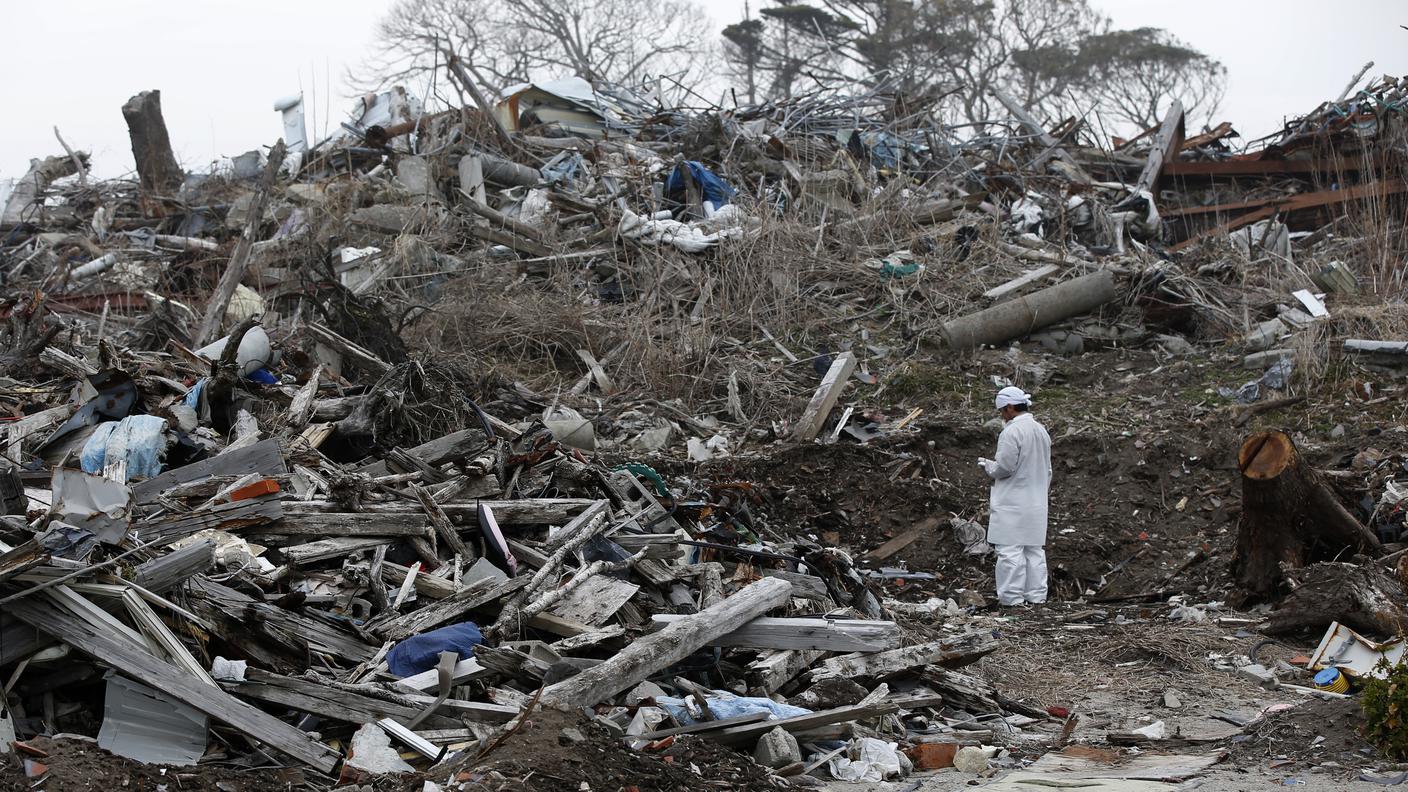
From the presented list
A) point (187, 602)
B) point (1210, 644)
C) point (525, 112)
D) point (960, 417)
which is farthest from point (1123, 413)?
point (525, 112)

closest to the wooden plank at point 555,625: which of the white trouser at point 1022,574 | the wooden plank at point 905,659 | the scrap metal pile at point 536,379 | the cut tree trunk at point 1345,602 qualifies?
the scrap metal pile at point 536,379

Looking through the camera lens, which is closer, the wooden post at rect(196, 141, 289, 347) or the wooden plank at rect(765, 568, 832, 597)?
the wooden plank at rect(765, 568, 832, 597)

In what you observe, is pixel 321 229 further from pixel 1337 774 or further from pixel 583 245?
pixel 1337 774

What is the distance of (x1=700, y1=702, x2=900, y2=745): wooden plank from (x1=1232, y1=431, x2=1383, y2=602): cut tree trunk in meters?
3.41

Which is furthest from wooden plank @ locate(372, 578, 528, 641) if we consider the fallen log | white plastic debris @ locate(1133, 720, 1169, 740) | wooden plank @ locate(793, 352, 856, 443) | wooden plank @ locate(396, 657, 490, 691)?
the fallen log

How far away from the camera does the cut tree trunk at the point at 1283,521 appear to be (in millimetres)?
6613

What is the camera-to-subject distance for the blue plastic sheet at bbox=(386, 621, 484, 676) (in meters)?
4.26

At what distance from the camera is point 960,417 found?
987 centimetres

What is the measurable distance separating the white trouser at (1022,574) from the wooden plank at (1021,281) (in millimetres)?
4497

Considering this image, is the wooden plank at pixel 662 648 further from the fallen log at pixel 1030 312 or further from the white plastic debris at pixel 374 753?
the fallen log at pixel 1030 312

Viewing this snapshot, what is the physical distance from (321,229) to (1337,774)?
1142 cm

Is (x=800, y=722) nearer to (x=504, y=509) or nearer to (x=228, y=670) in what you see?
(x=228, y=670)

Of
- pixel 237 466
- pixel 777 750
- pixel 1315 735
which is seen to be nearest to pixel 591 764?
pixel 777 750

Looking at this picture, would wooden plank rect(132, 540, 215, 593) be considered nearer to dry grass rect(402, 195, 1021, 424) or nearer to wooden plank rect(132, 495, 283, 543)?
wooden plank rect(132, 495, 283, 543)
